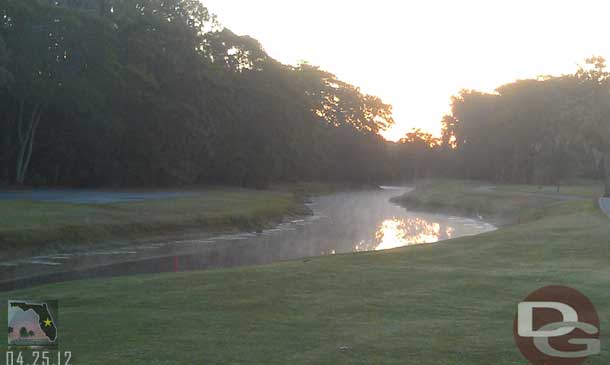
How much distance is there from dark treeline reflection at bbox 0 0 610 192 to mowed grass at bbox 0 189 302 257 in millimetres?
15535

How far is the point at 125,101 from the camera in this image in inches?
2186

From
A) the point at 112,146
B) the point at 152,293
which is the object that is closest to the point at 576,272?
the point at 152,293

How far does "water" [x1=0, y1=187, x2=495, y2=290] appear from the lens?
2211cm

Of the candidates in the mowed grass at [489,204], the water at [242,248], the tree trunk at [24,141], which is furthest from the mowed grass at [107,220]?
the mowed grass at [489,204]

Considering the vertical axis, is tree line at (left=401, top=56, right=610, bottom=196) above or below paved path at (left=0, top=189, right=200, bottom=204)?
above

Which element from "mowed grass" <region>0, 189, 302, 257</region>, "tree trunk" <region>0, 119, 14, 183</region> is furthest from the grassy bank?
"tree trunk" <region>0, 119, 14, 183</region>

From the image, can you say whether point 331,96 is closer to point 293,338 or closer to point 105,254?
point 105,254

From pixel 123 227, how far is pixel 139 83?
28304 millimetres

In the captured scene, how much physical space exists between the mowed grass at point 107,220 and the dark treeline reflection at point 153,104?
15535mm

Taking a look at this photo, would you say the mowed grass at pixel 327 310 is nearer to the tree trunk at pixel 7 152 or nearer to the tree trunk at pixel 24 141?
the tree trunk at pixel 24 141

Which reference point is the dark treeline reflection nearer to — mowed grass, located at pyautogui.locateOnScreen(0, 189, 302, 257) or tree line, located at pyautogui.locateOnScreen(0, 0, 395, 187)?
tree line, located at pyautogui.locateOnScreen(0, 0, 395, 187)

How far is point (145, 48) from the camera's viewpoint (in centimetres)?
5725

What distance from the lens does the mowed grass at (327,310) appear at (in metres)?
8.95

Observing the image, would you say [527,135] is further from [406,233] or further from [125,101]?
[406,233]
